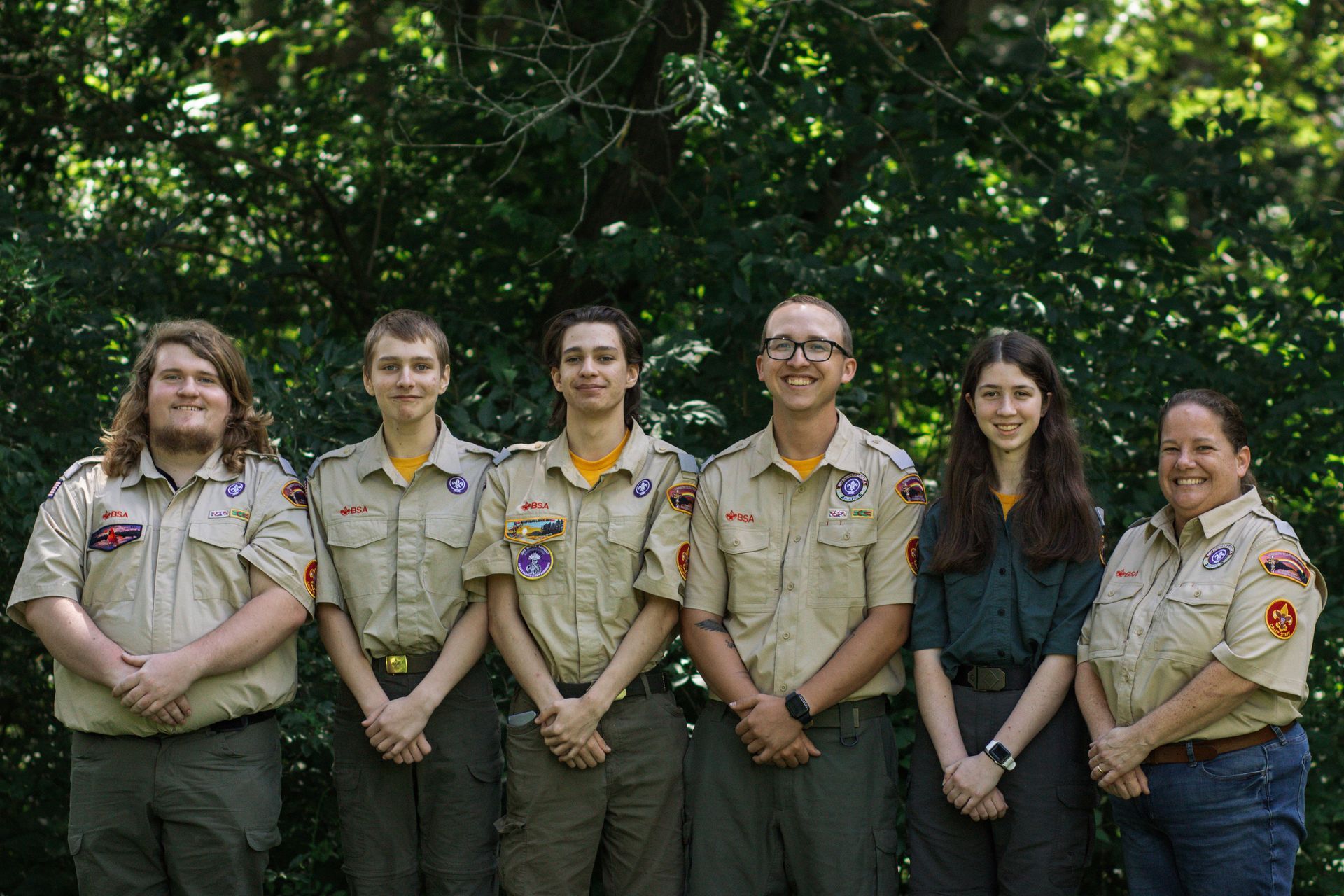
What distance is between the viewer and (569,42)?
5711 mm

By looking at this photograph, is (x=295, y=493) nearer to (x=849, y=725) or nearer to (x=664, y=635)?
(x=664, y=635)

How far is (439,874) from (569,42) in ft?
12.6

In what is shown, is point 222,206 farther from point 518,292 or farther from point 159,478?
point 159,478

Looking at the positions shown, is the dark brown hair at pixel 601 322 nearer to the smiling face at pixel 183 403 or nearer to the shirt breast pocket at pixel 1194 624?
the smiling face at pixel 183 403

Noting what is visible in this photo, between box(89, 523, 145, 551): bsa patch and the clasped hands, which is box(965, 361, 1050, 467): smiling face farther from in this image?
box(89, 523, 145, 551): bsa patch

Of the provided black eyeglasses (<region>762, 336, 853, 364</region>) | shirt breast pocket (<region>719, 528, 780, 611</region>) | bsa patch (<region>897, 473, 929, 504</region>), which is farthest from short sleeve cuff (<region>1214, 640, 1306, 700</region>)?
black eyeglasses (<region>762, 336, 853, 364</region>)

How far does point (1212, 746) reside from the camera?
3.03m

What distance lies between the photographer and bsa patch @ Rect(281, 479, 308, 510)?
3.60 metres

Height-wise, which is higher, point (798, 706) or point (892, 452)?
point (892, 452)

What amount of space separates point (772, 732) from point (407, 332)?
5.19 ft

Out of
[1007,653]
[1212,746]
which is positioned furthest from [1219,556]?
[1007,653]

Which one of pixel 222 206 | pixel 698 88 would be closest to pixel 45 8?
pixel 222 206

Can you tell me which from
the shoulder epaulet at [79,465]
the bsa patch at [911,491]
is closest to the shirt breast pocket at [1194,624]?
the bsa patch at [911,491]

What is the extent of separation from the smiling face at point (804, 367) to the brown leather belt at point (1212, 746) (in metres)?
1.30
